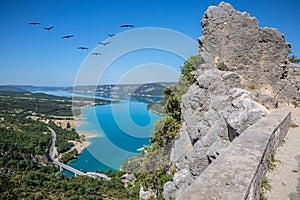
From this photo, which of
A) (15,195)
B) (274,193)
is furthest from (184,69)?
(15,195)

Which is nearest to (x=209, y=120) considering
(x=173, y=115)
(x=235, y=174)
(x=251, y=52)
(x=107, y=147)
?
(x=251, y=52)

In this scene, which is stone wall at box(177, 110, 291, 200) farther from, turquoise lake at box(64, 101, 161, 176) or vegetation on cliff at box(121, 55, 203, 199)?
→ turquoise lake at box(64, 101, 161, 176)

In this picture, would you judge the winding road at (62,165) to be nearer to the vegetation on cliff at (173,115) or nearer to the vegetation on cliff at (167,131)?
the vegetation on cliff at (167,131)

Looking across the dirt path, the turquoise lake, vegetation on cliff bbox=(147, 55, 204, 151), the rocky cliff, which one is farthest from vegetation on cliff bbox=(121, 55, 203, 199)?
the turquoise lake

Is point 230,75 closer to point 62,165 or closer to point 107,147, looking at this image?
point 62,165

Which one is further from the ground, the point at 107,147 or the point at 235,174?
the point at 235,174

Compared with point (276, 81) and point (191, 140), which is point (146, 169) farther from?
point (276, 81)
